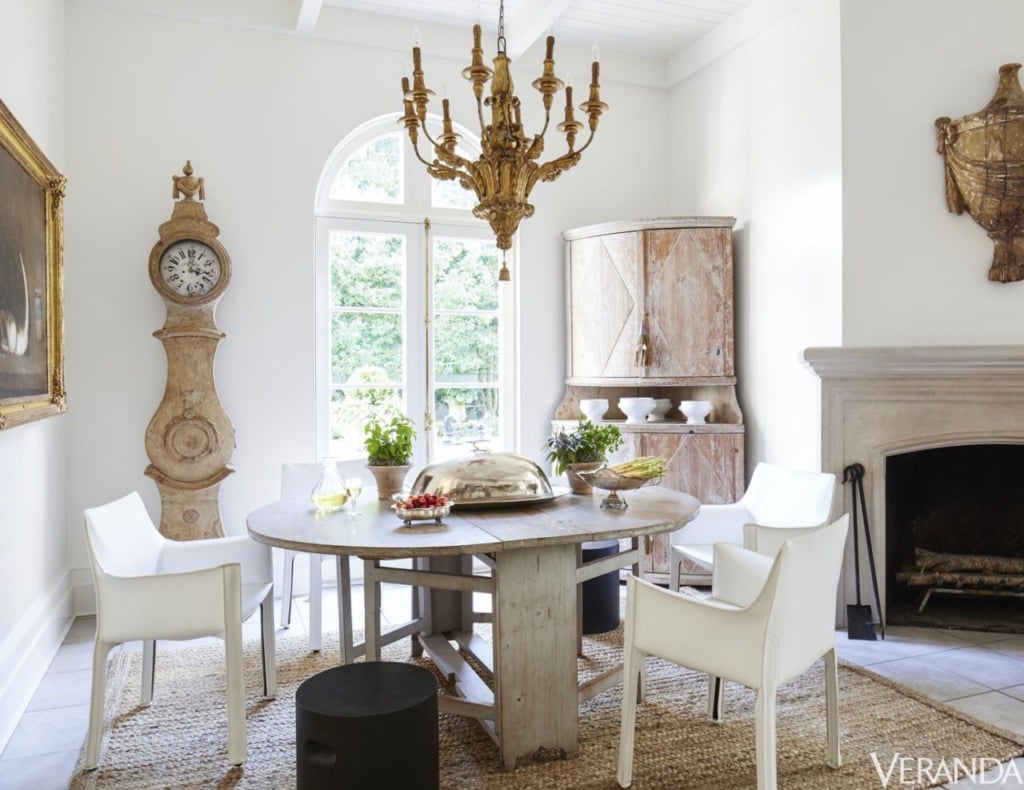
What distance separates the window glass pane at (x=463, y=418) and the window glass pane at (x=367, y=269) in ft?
2.15

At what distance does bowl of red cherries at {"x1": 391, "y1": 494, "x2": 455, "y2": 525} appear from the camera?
238 cm

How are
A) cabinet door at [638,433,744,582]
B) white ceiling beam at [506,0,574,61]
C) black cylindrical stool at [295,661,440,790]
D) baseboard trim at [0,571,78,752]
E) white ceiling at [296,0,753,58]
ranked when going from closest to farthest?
1. black cylindrical stool at [295,661,440,790]
2. baseboard trim at [0,571,78,752]
3. white ceiling beam at [506,0,574,61]
4. white ceiling at [296,0,753,58]
5. cabinet door at [638,433,744,582]

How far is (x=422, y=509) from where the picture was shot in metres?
2.39

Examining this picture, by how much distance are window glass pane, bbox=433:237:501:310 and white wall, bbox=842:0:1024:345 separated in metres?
2.05

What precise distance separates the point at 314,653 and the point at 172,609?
1121 mm

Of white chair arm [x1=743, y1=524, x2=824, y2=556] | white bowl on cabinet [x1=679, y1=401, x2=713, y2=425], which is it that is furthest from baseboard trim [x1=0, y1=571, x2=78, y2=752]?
white bowl on cabinet [x1=679, y1=401, x2=713, y2=425]

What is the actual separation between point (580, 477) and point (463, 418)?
1885 mm

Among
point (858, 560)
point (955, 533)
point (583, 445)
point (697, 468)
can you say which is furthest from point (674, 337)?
point (955, 533)

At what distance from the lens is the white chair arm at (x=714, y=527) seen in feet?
10.9

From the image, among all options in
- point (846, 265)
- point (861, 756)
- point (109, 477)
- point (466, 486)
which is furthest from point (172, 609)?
point (846, 265)

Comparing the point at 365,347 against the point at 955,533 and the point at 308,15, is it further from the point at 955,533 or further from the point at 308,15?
the point at 955,533

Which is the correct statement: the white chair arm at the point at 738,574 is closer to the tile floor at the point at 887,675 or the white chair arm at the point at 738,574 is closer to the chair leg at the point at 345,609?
the tile floor at the point at 887,675

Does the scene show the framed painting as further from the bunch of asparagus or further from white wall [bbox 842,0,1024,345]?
white wall [bbox 842,0,1024,345]

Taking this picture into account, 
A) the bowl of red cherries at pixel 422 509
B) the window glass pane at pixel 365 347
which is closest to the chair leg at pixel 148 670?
the bowl of red cherries at pixel 422 509
